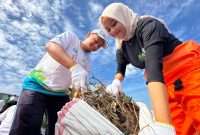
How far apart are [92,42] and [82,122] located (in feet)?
5.80

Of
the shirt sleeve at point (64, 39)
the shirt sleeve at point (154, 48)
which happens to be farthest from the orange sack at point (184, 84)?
the shirt sleeve at point (64, 39)

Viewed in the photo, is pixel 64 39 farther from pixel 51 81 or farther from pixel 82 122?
pixel 82 122

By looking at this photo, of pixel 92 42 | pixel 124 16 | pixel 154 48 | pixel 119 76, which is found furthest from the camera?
pixel 92 42

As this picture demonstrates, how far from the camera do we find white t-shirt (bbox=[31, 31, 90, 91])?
9.52 feet

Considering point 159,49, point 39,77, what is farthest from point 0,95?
point 159,49

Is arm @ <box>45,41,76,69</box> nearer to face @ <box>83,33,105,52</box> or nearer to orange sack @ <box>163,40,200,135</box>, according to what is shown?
face @ <box>83,33,105,52</box>

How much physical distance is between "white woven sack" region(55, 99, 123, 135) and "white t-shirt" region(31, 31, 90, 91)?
1.41 metres

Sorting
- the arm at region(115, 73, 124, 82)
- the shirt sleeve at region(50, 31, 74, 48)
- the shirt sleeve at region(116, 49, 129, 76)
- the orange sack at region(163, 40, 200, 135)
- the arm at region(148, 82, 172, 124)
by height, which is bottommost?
the arm at region(148, 82, 172, 124)

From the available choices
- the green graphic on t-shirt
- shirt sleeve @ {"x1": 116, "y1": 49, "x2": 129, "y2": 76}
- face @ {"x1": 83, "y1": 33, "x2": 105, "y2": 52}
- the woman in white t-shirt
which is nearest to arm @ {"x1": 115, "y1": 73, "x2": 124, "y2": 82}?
shirt sleeve @ {"x1": 116, "y1": 49, "x2": 129, "y2": 76}

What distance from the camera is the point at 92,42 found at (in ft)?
10.0

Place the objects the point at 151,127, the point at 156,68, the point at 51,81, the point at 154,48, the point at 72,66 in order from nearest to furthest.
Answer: the point at 151,127 < the point at 156,68 < the point at 154,48 < the point at 72,66 < the point at 51,81

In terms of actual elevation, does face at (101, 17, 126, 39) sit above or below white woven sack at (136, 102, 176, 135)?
above

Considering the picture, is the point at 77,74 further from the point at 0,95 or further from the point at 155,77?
the point at 0,95

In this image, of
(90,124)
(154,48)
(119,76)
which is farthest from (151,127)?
(119,76)
